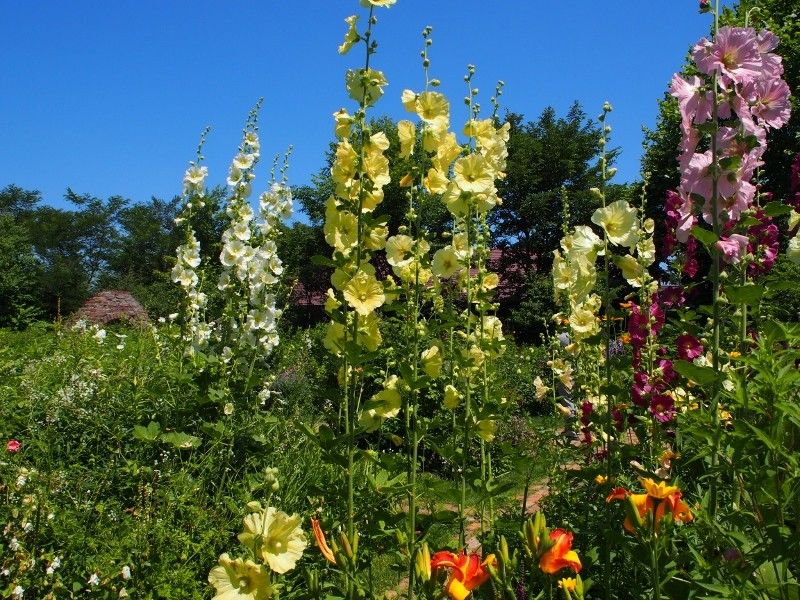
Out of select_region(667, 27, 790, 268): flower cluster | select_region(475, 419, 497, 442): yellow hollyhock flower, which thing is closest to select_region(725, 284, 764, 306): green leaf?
select_region(667, 27, 790, 268): flower cluster

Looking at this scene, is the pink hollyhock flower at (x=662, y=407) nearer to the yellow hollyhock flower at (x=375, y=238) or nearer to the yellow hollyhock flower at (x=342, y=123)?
the yellow hollyhock flower at (x=375, y=238)

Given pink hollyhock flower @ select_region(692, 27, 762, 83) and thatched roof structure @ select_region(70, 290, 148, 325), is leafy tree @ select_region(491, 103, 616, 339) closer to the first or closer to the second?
thatched roof structure @ select_region(70, 290, 148, 325)

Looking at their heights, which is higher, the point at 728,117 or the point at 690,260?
the point at 728,117

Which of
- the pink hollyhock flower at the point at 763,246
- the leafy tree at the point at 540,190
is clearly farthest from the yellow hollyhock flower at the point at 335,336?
the leafy tree at the point at 540,190

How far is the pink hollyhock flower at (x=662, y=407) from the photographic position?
9.63ft

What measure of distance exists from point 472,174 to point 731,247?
111 cm

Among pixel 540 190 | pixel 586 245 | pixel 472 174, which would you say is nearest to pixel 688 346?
pixel 586 245

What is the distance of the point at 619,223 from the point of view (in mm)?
2441

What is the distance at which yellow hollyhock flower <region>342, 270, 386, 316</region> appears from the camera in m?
2.27

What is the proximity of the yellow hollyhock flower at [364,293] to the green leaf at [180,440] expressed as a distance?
2131 millimetres

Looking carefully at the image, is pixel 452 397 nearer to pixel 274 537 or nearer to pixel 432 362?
pixel 432 362

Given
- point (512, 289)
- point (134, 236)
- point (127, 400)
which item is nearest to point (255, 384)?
point (127, 400)

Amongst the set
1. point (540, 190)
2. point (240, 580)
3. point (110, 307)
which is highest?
point (540, 190)

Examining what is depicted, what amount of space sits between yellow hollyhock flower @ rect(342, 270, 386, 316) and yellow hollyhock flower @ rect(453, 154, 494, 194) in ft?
2.42
